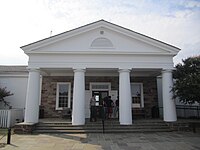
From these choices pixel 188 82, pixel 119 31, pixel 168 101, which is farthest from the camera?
pixel 119 31

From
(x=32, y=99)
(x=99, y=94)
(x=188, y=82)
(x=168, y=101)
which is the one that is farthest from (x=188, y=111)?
(x=32, y=99)

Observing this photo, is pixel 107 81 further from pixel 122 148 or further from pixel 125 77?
pixel 122 148

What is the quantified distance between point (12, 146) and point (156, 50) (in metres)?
9.93

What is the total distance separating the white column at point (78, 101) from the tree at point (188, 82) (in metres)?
5.74

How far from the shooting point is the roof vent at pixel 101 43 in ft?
41.3

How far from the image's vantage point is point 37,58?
12.3m

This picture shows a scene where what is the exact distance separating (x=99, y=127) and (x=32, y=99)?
4.46m

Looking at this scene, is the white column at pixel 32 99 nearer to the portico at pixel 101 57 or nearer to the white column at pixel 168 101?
the portico at pixel 101 57

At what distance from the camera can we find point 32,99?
1170 cm

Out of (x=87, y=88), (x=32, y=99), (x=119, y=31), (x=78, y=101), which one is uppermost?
(x=119, y=31)

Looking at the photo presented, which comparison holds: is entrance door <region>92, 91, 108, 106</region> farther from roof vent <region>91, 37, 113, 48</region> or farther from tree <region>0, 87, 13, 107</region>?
tree <region>0, 87, 13, 107</region>

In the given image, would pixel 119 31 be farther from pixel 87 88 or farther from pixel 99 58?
pixel 87 88

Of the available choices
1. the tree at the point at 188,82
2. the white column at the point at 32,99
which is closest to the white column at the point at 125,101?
the tree at the point at 188,82

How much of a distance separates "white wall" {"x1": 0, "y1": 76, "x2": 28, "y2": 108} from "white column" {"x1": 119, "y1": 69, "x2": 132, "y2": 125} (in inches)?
350
